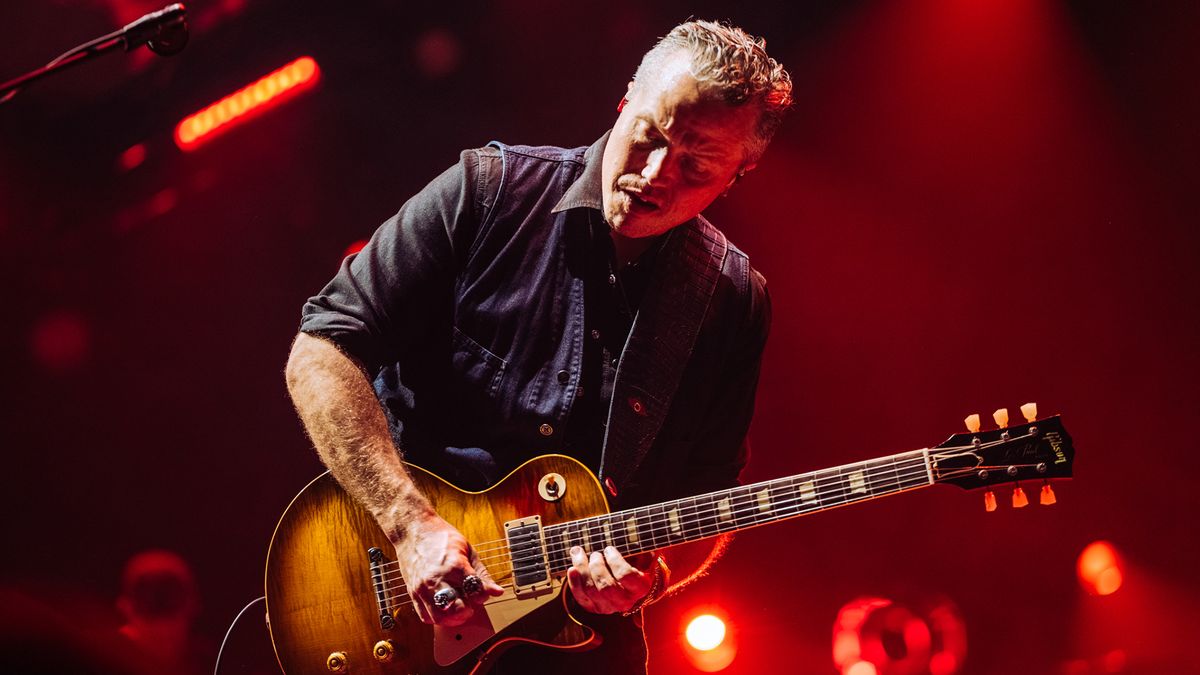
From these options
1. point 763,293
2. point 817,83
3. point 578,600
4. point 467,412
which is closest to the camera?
point 578,600

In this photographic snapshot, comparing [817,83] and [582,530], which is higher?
[817,83]

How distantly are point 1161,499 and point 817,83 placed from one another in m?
2.75

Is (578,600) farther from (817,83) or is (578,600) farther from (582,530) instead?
(817,83)

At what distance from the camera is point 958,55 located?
4414 millimetres

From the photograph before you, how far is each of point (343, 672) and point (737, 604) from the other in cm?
247

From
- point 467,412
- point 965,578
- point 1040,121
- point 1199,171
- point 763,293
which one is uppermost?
point 1040,121

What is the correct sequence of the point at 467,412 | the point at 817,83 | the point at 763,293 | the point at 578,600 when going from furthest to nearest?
1. the point at 817,83
2. the point at 763,293
3. the point at 467,412
4. the point at 578,600

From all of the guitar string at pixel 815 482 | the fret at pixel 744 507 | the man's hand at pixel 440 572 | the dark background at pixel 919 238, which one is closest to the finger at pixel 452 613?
the man's hand at pixel 440 572

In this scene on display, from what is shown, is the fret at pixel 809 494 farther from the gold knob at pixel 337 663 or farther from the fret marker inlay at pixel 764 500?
the gold knob at pixel 337 663

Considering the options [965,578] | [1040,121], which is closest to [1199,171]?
[1040,121]

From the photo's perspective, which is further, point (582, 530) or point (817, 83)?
point (817, 83)

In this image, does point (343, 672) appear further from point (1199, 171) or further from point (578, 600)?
point (1199, 171)

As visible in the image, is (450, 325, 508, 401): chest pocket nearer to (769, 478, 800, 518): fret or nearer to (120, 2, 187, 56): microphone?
(769, 478, 800, 518): fret

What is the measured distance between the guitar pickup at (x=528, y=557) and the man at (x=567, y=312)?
21 cm
